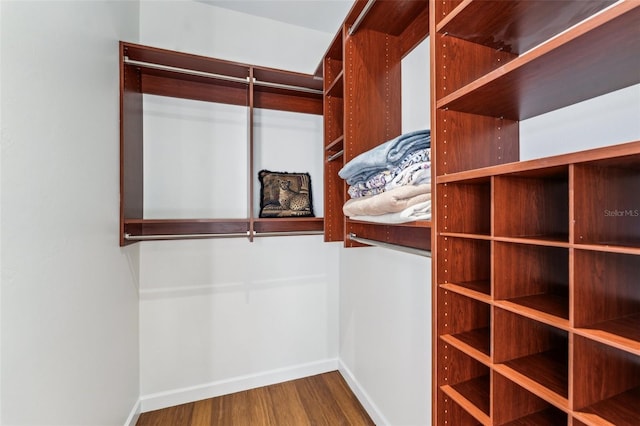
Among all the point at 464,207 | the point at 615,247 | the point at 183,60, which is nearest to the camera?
the point at 615,247

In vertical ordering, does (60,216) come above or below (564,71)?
below

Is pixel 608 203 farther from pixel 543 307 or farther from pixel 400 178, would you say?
pixel 400 178

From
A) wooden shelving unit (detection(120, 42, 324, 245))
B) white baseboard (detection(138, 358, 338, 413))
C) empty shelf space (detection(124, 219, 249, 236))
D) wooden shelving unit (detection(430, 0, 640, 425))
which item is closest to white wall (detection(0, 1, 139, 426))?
wooden shelving unit (detection(120, 42, 324, 245))

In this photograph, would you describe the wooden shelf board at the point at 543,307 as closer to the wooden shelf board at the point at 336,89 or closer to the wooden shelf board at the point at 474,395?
the wooden shelf board at the point at 474,395

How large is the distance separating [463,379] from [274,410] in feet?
4.88

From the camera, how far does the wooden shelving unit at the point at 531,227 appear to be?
54cm

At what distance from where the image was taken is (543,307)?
645 millimetres

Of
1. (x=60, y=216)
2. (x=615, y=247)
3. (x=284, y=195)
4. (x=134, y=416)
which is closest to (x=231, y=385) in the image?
(x=134, y=416)

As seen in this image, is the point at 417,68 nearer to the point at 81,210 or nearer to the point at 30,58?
the point at 30,58

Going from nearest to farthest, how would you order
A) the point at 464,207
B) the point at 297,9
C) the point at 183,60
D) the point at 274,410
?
the point at 464,207, the point at 183,60, the point at 274,410, the point at 297,9

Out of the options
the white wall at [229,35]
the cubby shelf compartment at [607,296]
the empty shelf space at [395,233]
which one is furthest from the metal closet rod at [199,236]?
the cubby shelf compartment at [607,296]

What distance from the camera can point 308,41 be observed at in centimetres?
221

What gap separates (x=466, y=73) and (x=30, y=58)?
4.53ft

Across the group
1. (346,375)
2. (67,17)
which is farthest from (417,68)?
(346,375)
